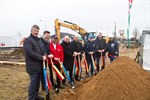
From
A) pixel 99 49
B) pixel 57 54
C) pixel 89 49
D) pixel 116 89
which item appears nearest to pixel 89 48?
→ pixel 89 49

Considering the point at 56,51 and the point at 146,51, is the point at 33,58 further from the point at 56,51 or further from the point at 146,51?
the point at 146,51

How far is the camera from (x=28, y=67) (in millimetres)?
7324

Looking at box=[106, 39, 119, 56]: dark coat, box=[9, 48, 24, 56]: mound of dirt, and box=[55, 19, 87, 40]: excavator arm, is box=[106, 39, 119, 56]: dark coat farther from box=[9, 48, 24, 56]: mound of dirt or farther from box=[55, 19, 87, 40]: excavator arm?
box=[9, 48, 24, 56]: mound of dirt

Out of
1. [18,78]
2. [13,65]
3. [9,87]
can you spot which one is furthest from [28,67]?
[13,65]

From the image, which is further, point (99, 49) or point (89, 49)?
point (99, 49)

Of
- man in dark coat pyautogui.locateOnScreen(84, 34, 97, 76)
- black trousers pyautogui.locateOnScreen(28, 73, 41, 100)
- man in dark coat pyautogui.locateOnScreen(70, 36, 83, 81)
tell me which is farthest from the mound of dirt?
black trousers pyautogui.locateOnScreen(28, 73, 41, 100)

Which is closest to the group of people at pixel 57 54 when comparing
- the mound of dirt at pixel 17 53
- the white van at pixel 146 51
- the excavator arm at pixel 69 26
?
the white van at pixel 146 51

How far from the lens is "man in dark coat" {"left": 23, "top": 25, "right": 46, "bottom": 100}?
7.23 meters

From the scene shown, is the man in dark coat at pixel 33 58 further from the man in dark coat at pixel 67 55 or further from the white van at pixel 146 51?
the white van at pixel 146 51

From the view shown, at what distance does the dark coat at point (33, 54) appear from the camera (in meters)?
7.22

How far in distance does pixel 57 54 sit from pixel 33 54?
8.03 feet

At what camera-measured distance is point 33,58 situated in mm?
7309

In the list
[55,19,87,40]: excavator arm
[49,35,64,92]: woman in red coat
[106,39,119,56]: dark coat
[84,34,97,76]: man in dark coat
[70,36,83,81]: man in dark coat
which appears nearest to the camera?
[49,35,64,92]: woman in red coat

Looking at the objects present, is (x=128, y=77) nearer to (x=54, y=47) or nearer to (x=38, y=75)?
(x=38, y=75)
